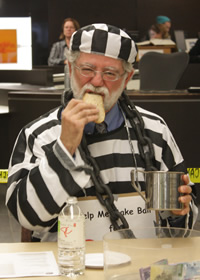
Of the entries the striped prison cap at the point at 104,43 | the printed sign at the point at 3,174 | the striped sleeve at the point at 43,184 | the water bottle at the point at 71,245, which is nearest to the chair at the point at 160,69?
the printed sign at the point at 3,174

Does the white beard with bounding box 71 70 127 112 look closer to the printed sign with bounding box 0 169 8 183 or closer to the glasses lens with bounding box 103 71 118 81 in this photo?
the glasses lens with bounding box 103 71 118 81

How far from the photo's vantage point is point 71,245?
1.85 m

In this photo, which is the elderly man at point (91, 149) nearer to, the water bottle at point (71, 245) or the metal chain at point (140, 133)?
the metal chain at point (140, 133)

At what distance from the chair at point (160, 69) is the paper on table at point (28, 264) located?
5347mm

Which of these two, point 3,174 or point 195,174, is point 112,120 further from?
point 195,174

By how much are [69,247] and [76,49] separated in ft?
2.88

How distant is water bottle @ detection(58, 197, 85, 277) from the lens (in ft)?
6.05

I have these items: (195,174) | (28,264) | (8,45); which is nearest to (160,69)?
(8,45)

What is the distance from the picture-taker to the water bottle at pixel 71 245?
184cm

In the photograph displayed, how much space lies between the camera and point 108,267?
5.34 ft

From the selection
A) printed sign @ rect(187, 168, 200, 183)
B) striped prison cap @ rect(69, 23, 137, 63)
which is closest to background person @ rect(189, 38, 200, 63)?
printed sign @ rect(187, 168, 200, 183)

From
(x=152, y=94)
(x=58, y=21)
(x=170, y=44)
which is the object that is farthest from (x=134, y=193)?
→ (x=58, y=21)

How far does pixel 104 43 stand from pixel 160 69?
16.1 ft

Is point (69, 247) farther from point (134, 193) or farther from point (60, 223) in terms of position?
point (134, 193)
